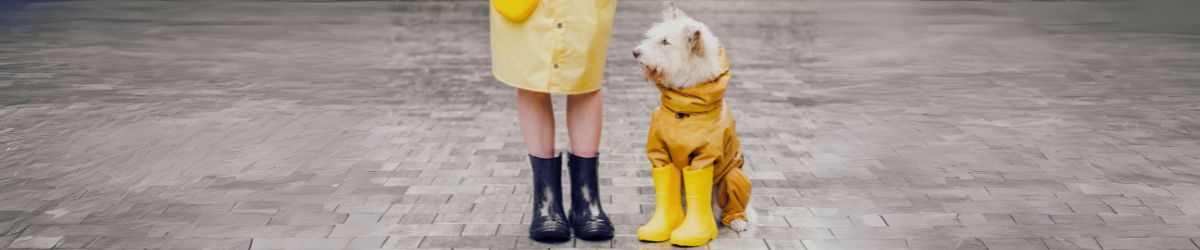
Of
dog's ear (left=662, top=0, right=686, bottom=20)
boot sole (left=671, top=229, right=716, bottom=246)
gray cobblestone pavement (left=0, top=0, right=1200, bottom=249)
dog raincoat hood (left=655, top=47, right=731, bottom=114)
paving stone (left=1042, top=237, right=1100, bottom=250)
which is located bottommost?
gray cobblestone pavement (left=0, top=0, right=1200, bottom=249)

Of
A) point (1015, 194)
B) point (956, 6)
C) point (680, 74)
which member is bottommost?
point (956, 6)

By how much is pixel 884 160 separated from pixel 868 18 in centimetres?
955

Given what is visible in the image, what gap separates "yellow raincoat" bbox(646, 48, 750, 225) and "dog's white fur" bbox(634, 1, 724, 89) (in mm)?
46

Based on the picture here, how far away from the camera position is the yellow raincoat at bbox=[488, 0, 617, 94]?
4.55m

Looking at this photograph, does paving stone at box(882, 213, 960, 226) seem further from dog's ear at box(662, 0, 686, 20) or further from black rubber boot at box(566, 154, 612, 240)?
dog's ear at box(662, 0, 686, 20)

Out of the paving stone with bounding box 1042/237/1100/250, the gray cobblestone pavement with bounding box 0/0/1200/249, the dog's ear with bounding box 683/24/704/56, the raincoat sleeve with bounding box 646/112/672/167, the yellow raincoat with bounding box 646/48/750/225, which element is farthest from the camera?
the gray cobblestone pavement with bounding box 0/0/1200/249

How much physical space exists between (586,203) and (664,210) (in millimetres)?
313

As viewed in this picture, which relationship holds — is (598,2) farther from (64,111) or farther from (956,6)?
(956,6)

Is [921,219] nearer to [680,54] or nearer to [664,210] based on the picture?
[664,210]

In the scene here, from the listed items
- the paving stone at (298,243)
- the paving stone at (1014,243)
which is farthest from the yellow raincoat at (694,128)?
the paving stone at (298,243)

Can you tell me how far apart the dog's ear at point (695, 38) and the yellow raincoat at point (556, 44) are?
40 centimetres

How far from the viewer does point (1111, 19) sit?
15.2 meters

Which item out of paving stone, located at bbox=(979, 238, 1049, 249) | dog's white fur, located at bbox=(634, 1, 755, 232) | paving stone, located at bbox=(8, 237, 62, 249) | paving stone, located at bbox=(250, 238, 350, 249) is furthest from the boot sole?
paving stone, located at bbox=(8, 237, 62, 249)

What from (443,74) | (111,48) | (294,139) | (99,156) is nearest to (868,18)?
(443,74)
